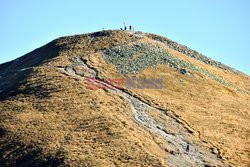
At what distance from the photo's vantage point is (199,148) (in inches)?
2280

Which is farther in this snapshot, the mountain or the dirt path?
the mountain

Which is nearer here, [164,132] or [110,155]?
[110,155]

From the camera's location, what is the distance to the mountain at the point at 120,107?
5419 cm

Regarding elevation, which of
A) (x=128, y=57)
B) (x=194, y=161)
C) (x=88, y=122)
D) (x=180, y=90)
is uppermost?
(x=128, y=57)

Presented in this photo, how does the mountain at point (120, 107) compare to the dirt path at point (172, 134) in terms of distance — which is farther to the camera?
the mountain at point (120, 107)

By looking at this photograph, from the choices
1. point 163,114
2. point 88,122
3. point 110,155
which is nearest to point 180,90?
point 163,114

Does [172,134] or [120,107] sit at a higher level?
[120,107]

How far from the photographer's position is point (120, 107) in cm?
6594

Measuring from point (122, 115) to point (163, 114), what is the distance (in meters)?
7.22

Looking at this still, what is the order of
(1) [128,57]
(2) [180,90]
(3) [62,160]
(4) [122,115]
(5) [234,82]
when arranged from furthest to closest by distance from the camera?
1. (5) [234,82]
2. (1) [128,57]
3. (2) [180,90]
4. (4) [122,115]
5. (3) [62,160]

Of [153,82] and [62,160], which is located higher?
[153,82]

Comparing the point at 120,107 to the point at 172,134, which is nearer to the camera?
the point at 172,134

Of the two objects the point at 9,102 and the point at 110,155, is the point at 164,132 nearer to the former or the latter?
the point at 110,155

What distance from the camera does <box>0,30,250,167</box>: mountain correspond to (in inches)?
2133
